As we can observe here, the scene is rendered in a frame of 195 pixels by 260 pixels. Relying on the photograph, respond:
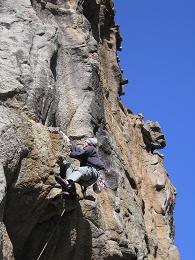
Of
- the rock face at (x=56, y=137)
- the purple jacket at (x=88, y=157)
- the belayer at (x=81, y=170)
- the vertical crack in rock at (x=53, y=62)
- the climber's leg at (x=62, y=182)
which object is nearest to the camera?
the rock face at (x=56, y=137)

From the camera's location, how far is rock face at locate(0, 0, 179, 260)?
619 inches

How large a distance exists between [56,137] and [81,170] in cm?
120

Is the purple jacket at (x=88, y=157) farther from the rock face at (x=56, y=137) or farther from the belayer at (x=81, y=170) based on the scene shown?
the rock face at (x=56, y=137)

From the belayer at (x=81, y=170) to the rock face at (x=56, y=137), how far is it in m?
0.28

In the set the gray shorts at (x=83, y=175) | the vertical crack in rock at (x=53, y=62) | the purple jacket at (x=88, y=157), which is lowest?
the gray shorts at (x=83, y=175)

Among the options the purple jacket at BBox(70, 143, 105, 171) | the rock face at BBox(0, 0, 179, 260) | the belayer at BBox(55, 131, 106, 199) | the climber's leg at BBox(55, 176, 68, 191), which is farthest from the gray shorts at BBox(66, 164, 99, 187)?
the rock face at BBox(0, 0, 179, 260)

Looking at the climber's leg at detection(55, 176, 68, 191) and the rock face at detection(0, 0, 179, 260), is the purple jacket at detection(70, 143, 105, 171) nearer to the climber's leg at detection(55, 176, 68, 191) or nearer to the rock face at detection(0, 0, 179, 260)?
the rock face at detection(0, 0, 179, 260)

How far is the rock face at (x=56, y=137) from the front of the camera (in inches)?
619

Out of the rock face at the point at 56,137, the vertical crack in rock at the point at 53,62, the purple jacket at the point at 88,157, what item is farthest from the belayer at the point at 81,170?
the vertical crack in rock at the point at 53,62

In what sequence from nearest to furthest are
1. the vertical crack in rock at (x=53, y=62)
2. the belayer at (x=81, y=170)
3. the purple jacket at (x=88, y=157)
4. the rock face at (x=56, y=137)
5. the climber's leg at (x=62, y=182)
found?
the rock face at (x=56, y=137), the climber's leg at (x=62, y=182), the belayer at (x=81, y=170), the purple jacket at (x=88, y=157), the vertical crack in rock at (x=53, y=62)

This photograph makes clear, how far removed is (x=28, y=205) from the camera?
16.0 m

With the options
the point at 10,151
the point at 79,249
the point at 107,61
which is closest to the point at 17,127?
the point at 10,151

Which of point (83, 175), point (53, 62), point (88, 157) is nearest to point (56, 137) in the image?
point (88, 157)

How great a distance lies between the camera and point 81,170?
16.9 metres
